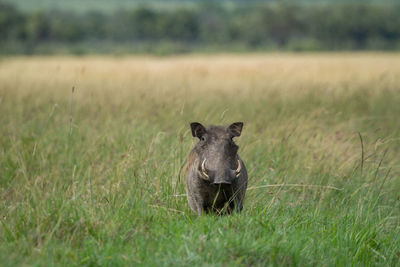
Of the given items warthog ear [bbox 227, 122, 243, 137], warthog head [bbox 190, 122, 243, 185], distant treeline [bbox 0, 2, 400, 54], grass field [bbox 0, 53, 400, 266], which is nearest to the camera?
grass field [bbox 0, 53, 400, 266]

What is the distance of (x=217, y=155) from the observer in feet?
13.0

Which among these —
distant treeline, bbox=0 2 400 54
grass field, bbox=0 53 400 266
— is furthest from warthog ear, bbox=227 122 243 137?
distant treeline, bbox=0 2 400 54

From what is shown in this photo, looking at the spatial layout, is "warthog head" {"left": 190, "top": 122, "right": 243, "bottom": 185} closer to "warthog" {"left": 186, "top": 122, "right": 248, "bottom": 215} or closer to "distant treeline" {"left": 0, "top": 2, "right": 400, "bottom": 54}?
"warthog" {"left": 186, "top": 122, "right": 248, "bottom": 215}

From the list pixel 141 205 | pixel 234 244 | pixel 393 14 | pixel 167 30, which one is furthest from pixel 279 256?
pixel 393 14

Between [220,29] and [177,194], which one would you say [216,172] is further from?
[220,29]

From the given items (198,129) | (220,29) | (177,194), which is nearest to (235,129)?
(198,129)

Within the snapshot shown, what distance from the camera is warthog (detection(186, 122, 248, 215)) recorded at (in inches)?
154

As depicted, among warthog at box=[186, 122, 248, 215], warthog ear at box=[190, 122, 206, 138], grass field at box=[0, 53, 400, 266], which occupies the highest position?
warthog ear at box=[190, 122, 206, 138]

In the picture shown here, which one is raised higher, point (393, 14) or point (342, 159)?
point (393, 14)

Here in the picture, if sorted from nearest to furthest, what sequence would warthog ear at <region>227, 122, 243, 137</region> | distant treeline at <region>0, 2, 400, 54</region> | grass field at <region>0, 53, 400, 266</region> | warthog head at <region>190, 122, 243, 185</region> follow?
grass field at <region>0, 53, 400, 266</region> < warthog head at <region>190, 122, 243, 185</region> < warthog ear at <region>227, 122, 243, 137</region> < distant treeline at <region>0, 2, 400, 54</region>

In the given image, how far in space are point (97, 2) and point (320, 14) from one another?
127554 mm

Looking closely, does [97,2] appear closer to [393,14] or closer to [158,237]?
[393,14]

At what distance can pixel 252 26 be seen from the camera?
7094 cm

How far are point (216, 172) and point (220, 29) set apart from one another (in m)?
69.3
